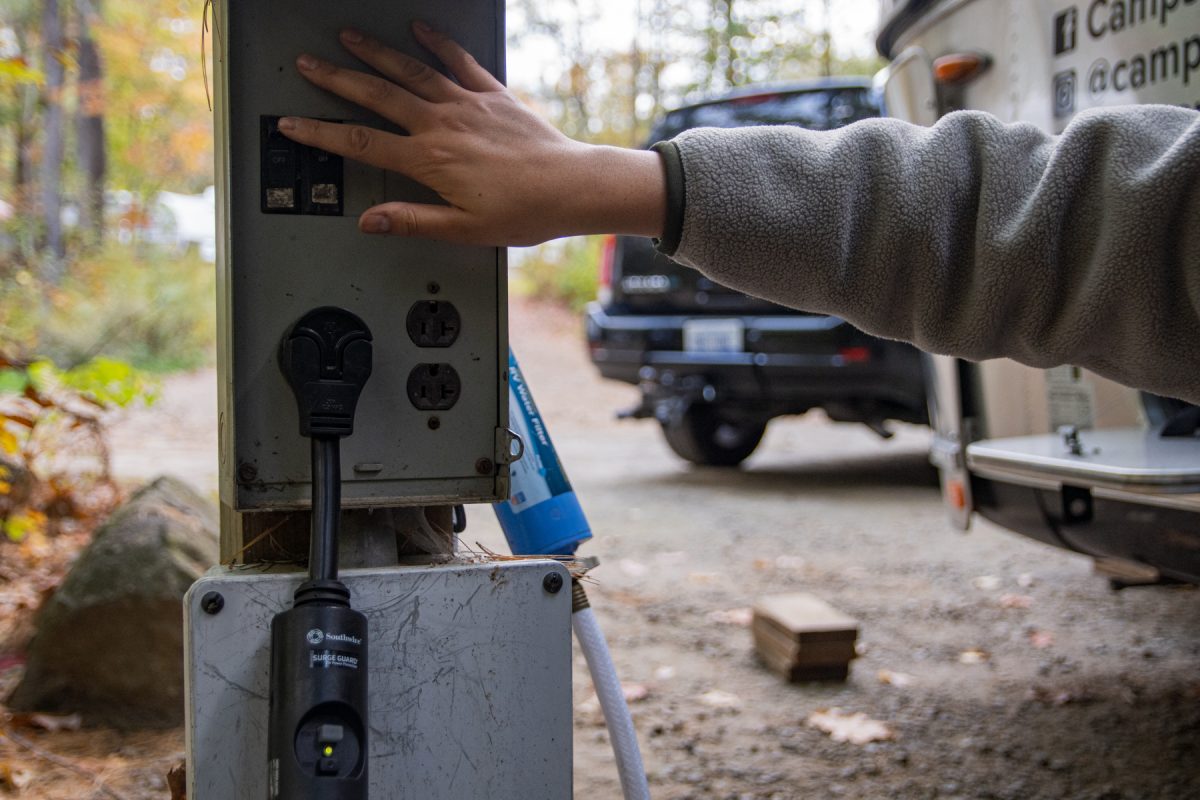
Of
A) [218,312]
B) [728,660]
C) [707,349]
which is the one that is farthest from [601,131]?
[218,312]

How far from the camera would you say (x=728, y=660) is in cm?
352

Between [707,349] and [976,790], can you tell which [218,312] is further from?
[707,349]

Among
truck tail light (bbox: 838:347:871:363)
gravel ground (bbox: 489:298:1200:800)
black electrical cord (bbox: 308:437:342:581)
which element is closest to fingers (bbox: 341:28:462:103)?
black electrical cord (bbox: 308:437:342:581)

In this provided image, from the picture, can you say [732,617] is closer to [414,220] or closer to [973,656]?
[973,656]

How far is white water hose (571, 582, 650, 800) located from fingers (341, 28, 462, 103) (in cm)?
65

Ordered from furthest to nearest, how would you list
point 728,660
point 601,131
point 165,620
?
1. point 601,131
2. point 728,660
3. point 165,620

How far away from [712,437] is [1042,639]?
3.50 meters

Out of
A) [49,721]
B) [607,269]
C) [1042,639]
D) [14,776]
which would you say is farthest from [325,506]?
[607,269]

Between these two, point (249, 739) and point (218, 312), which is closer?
point (249, 739)

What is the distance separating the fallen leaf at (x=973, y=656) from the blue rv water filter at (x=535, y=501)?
236 centimetres

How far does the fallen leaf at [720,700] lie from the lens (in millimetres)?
3115

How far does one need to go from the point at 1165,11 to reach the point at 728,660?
7.11 ft

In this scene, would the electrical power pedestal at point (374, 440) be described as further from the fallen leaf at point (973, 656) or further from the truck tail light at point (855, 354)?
the truck tail light at point (855, 354)

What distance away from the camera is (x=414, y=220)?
116cm
